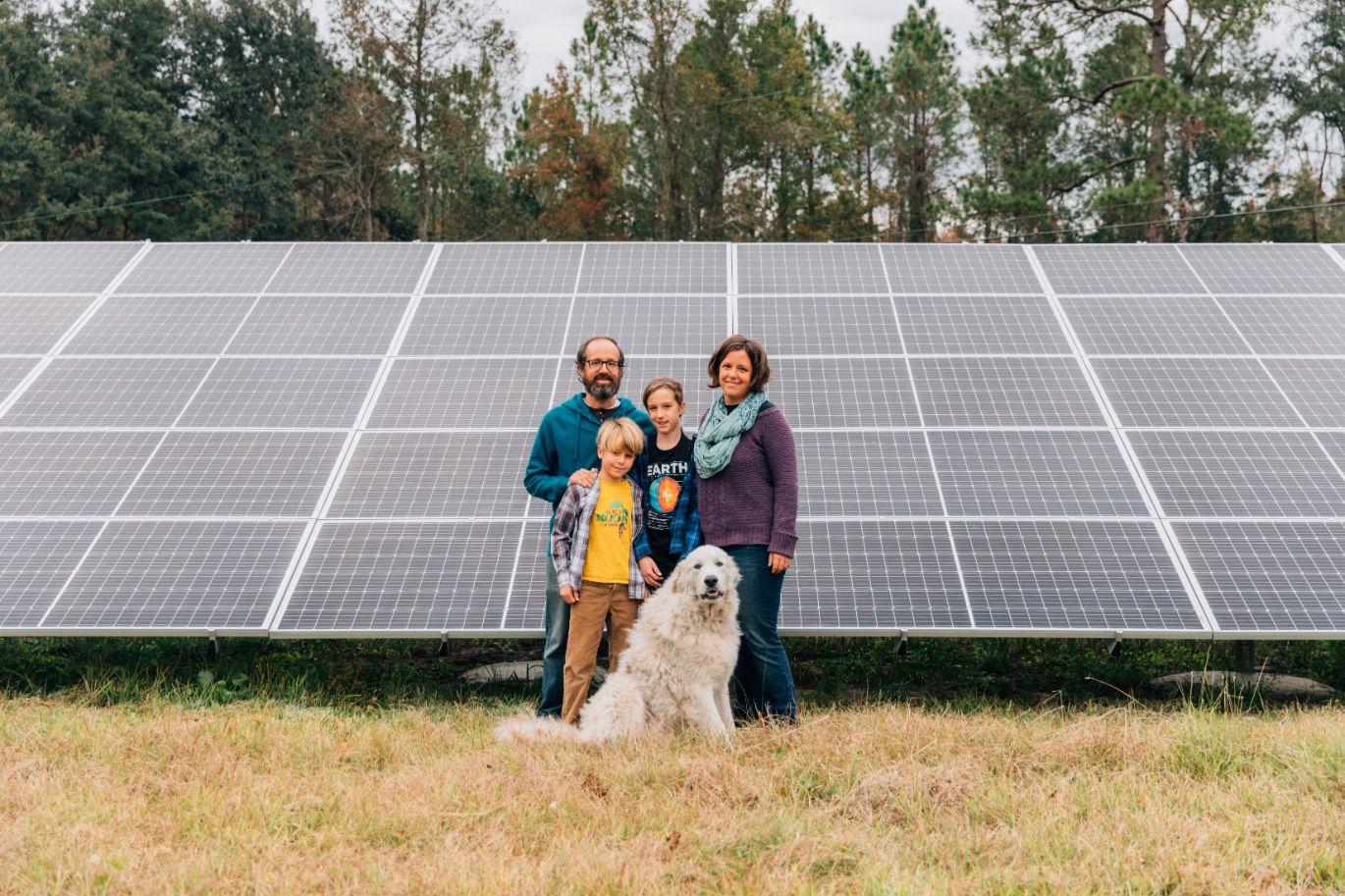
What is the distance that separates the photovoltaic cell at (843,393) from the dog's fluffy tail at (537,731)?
3.50 meters

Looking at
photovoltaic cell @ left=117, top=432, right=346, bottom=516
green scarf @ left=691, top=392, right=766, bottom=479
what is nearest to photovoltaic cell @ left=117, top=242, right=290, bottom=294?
photovoltaic cell @ left=117, top=432, right=346, bottom=516

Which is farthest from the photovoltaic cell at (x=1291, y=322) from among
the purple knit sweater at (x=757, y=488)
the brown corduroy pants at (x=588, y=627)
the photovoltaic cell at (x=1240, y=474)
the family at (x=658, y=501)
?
the brown corduroy pants at (x=588, y=627)

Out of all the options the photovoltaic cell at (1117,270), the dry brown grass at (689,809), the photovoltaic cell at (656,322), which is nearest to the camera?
the dry brown grass at (689,809)

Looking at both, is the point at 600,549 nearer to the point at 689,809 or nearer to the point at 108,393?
the point at 689,809

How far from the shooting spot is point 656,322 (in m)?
10.1

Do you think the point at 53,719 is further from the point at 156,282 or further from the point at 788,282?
the point at 788,282

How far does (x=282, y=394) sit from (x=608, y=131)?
35.3 meters

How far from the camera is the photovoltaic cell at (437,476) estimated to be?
837 cm

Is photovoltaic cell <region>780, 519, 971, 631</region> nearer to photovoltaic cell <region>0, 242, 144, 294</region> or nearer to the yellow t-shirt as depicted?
the yellow t-shirt

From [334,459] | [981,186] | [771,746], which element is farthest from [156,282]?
[981,186]

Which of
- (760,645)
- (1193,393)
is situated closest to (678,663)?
(760,645)

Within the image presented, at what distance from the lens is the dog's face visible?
5988mm

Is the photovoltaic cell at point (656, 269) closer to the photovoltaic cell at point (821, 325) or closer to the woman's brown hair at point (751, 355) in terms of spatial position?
the photovoltaic cell at point (821, 325)

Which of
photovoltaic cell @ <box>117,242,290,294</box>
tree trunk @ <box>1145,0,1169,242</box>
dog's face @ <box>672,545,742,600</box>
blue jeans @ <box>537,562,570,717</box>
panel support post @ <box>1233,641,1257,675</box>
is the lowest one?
panel support post @ <box>1233,641,1257,675</box>
